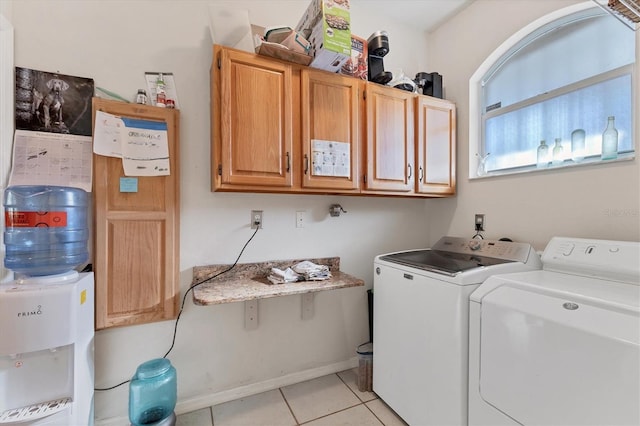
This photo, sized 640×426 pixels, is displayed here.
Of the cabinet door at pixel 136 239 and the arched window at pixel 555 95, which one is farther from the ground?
the arched window at pixel 555 95

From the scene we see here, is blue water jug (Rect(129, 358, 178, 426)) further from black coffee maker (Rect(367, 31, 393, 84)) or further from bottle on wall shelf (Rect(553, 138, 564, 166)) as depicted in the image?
bottle on wall shelf (Rect(553, 138, 564, 166))

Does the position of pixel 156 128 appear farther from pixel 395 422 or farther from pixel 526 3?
pixel 526 3

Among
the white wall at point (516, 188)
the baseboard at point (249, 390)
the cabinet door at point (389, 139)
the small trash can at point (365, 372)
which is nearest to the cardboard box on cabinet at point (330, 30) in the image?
the cabinet door at point (389, 139)

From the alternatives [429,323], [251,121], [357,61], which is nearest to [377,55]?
[357,61]

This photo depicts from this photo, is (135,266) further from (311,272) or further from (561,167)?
(561,167)

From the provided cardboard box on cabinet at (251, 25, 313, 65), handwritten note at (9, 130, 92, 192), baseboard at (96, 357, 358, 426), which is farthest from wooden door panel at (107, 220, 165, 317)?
cardboard box on cabinet at (251, 25, 313, 65)

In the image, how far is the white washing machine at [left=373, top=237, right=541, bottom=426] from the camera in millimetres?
1353

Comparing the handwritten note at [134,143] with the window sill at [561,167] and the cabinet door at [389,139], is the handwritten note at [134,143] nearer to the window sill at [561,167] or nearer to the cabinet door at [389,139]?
the cabinet door at [389,139]

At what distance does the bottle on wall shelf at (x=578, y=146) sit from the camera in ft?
5.48

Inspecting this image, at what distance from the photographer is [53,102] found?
146 centimetres

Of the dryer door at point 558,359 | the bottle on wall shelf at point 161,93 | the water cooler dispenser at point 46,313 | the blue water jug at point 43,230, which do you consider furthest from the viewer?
the bottle on wall shelf at point 161,93

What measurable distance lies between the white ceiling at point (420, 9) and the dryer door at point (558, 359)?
2.27 m

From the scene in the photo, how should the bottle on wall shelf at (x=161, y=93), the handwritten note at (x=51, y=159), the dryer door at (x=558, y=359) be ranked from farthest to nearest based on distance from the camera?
the bottle on wall shelf at (x=161, y=93)
the handwritten note at (x=51, y=159)
the dryer door at (x=558, y=359)

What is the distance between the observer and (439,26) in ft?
8.18
